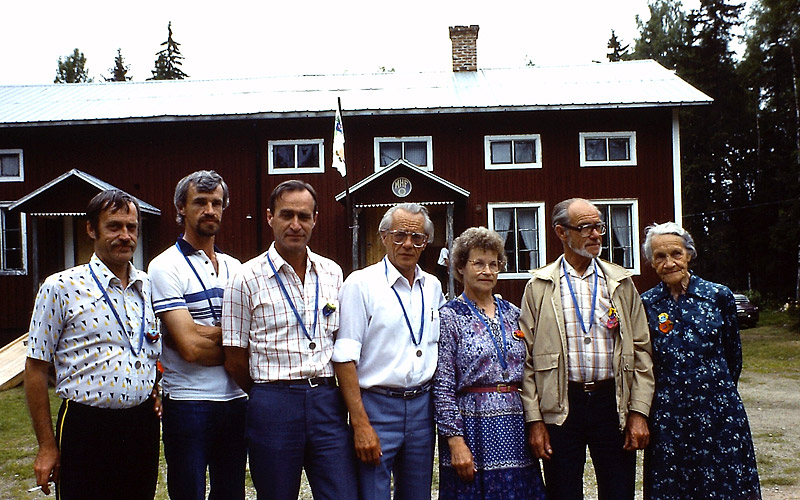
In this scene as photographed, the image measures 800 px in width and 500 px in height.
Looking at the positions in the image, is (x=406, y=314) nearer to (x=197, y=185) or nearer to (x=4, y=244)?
(x=197, y=185)

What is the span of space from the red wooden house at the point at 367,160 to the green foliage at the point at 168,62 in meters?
28.7

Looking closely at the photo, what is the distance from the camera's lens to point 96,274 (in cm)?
279

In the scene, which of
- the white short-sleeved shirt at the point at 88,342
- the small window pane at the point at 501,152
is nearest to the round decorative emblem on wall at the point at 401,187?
the small window pane at the point at 501,152

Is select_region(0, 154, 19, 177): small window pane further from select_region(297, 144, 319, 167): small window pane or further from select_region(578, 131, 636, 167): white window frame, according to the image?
select_region(578, 131, 636, 167): white window frame

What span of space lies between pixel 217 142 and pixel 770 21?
75.8ft

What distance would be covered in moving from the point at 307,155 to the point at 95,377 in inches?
435

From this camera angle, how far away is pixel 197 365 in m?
2.87

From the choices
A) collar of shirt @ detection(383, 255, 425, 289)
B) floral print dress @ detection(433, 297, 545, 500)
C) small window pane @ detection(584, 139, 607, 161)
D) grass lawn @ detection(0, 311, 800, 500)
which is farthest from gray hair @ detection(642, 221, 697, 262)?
small window pane @ detection(584, 139, 607, 161)

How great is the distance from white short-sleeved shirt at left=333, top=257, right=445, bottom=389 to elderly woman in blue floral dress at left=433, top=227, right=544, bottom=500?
0.11 meters

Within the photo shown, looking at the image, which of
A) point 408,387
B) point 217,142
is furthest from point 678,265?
point 217,142

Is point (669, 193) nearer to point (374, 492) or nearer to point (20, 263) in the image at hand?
point (374, 492)

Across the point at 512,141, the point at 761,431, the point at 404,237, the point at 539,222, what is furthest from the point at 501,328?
the point at 512,141

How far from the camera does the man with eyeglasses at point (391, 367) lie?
2.81 meters

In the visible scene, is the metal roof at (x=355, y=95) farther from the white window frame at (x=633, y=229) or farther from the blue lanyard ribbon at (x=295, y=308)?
the blue lanyard ribbon at (x=295, y=308)
